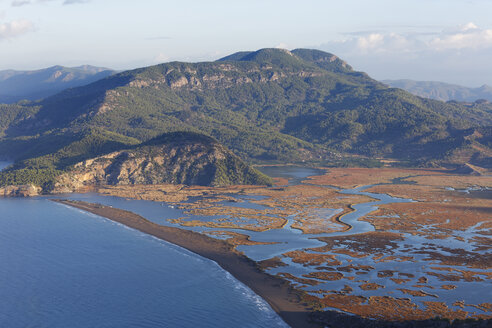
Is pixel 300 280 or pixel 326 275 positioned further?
pixel 326 275

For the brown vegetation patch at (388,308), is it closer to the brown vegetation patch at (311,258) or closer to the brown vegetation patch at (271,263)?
the brown vegetation patch at (271,263)

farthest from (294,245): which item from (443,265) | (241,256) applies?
(443,265)

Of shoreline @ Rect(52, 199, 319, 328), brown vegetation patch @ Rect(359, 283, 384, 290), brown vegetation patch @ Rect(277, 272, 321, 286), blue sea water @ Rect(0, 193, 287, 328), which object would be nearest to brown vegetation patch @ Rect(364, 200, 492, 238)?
brown vegetation patch @ Rect(359, 283, 384, 290)

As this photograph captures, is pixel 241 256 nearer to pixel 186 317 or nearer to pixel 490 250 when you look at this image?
pixel 186 317

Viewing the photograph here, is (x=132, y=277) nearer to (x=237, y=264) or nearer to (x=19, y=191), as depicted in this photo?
(x=237, y=264)

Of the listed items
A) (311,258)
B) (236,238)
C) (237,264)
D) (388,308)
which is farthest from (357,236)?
(388,308)
